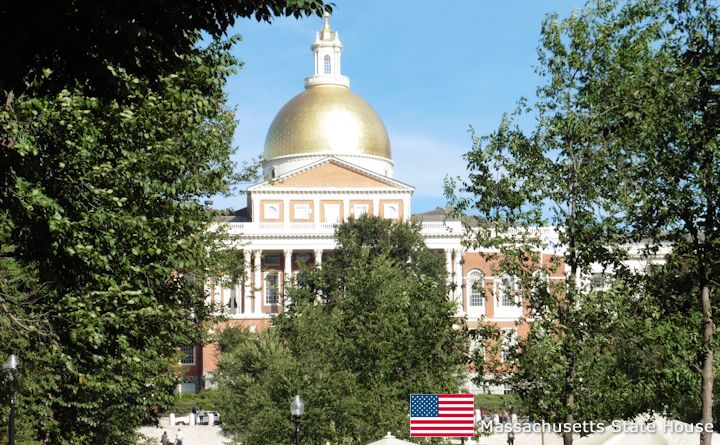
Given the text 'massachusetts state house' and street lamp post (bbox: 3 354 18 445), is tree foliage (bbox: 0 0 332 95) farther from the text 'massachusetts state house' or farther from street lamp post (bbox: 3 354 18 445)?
the text 'massachusetts state house'

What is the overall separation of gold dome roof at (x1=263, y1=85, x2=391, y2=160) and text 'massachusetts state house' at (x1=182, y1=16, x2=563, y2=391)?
0.09 metres

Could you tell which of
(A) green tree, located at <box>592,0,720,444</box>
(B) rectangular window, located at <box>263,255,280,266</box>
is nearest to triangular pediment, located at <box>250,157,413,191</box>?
(B) rectangular window, located at <box>263,255,280,266</box>

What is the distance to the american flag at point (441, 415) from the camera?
28547mm

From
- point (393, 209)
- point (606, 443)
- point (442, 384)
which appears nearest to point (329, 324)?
point (442, 384)

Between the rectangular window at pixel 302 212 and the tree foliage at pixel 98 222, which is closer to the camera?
the tree foliage at pixel 98 222

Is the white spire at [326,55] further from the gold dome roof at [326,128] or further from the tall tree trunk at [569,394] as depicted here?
the tall tree trunk at [569,394]

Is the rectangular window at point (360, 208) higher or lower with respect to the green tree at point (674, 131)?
higher

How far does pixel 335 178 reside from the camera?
108 metres

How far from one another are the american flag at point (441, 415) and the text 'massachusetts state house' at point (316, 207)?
73562mm

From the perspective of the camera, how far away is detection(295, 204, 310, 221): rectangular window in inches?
4257

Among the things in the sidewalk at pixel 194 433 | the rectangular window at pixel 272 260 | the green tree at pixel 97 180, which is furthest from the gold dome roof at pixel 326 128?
the green tree at pixel 97 180

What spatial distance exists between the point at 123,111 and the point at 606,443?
1586cm

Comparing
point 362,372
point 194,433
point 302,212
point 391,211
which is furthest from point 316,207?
point 362,372

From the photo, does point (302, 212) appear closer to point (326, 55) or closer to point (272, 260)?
point (272, 260)
